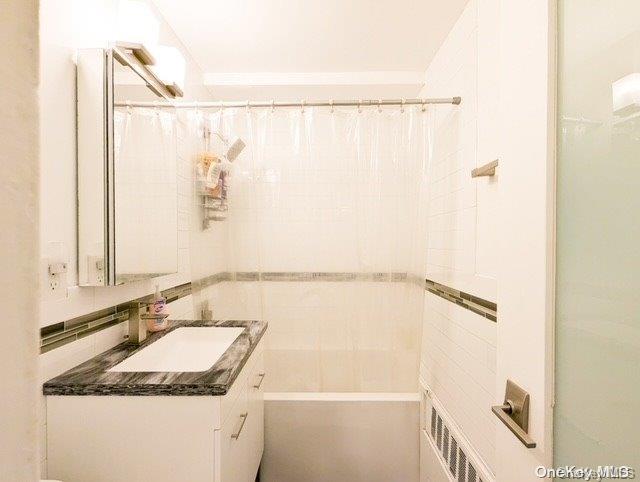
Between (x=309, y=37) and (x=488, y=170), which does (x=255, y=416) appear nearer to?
(x=488, y=170)

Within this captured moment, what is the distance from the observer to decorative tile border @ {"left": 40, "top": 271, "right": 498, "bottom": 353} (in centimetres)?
117

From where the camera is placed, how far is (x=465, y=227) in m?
1.78

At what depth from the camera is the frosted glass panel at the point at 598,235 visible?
570mm

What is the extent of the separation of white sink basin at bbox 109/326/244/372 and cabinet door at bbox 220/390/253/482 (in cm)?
23

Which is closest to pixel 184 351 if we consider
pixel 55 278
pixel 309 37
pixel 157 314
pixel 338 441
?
pixel 157 314

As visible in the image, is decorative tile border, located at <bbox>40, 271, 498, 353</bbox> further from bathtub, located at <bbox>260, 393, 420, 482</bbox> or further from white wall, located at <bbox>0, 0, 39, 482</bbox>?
white wall, located at <bbox>0, 0, 39, 482</bbox>

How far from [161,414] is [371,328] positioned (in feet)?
4.48

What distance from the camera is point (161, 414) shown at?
109 cm

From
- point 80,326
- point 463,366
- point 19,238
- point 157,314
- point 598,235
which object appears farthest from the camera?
point 463,366

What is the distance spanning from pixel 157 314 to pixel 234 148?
3.45ft

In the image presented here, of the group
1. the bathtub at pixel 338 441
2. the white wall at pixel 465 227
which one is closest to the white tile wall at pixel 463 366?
the white wall at pixel 465 227

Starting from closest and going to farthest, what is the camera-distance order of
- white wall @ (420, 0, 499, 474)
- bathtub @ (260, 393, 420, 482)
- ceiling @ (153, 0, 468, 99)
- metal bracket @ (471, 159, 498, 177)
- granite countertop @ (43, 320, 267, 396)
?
granite countertop @ (43, 320, 267, 396) < metal bracket @ (471, 159, 498, 177) < white wall @ (420, 0, 499, 474) < ceiling @ (153, 0, 468, 99) < bathtub @ (260, 393, 420, 482)

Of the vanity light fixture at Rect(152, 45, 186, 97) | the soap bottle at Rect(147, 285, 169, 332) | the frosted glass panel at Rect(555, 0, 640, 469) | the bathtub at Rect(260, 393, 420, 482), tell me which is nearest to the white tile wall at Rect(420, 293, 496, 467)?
the bathtub at Rect(260, 393, 420, 482)

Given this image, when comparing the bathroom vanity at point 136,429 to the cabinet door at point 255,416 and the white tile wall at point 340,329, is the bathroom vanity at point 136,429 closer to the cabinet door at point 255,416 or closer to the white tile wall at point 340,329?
the cabinet door at point 255,416
